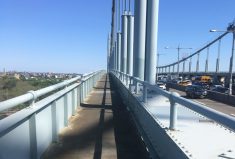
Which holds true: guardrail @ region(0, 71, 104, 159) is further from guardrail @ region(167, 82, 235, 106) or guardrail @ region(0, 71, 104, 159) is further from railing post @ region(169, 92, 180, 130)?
guardrail @ region(167, 82, 235, 106)

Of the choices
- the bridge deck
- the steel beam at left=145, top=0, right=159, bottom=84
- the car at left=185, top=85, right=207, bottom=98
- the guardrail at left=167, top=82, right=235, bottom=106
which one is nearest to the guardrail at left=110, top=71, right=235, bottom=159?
the bridge deck

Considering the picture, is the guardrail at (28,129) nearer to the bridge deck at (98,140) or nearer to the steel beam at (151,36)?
the bridge deck at (98,140)

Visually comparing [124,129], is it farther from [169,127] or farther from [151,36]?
[169,127]

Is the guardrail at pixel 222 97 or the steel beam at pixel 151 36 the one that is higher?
the steel beam at pixel 151 36

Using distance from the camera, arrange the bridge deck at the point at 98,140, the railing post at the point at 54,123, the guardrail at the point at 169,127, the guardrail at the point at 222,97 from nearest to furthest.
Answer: the guardrail at the point at 169,127 → the bridge deck at the point at 98,140 → the railing post at the point at 54,123 → the guardrail at the point at 222,97

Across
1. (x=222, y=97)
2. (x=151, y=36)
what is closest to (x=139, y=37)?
(x=151, y=36)

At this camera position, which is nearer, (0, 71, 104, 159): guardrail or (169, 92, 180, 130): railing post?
(0, 71, 104, 159): guardrail

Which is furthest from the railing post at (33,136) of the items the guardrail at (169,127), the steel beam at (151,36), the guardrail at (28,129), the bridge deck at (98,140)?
the steel beam at (151,36)

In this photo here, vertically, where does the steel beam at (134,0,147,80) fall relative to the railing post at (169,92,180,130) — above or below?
above

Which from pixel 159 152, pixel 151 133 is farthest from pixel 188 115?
pixel 159 152

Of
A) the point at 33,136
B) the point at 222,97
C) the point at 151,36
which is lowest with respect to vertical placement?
the point at 222,97

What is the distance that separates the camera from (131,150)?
781 centimetres

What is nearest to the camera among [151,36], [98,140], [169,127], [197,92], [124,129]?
[169,127]

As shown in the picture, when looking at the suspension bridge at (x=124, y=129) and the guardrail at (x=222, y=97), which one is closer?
the suspension bridge at (x=124, y=129)
